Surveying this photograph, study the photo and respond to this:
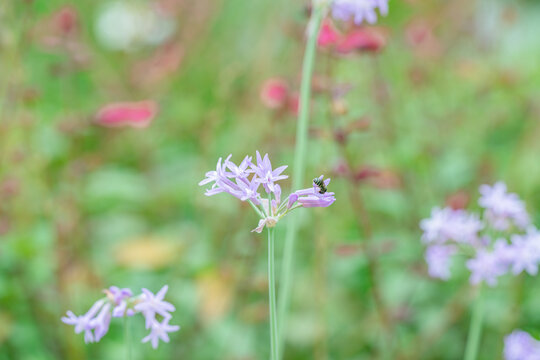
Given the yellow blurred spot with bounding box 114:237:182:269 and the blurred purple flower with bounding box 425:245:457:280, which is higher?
the yellow blurred spot with bounding box 114:237:182:269

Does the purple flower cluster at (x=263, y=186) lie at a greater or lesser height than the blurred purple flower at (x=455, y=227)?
lesser

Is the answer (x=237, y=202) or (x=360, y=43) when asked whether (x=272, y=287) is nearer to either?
(x=360, y=43)

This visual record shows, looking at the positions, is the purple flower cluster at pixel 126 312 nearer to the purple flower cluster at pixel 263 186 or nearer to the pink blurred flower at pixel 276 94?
the purple flower cluster at pixel 263 186

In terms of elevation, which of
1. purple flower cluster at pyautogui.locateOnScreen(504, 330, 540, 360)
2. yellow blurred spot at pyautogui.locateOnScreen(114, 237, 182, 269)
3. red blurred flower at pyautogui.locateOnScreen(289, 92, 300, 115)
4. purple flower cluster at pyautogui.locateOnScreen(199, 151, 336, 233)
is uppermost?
red blurred flower at pyautogui.locateOnScreen(289, 92, 300, 115)

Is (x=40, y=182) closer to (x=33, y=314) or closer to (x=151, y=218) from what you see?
(x=33, y=314)

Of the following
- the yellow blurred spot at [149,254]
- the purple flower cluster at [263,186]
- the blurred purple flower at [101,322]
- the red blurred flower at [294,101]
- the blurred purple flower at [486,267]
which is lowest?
the blurred purple flower at [101,322]

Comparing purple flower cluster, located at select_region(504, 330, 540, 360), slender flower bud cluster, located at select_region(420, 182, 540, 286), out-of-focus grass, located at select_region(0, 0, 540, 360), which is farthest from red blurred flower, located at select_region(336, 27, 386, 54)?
purple flower cluster, located at select_region(504, 330, 540, 360)

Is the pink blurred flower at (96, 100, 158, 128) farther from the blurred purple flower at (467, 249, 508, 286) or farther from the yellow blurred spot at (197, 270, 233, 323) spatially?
the blurred purple flower at (467, 249, 508, 286)

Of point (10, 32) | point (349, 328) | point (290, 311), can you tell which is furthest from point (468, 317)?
point (10, 32)

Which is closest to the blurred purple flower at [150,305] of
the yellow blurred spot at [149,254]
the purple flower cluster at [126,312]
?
the purple flower cluster at [126,312]
